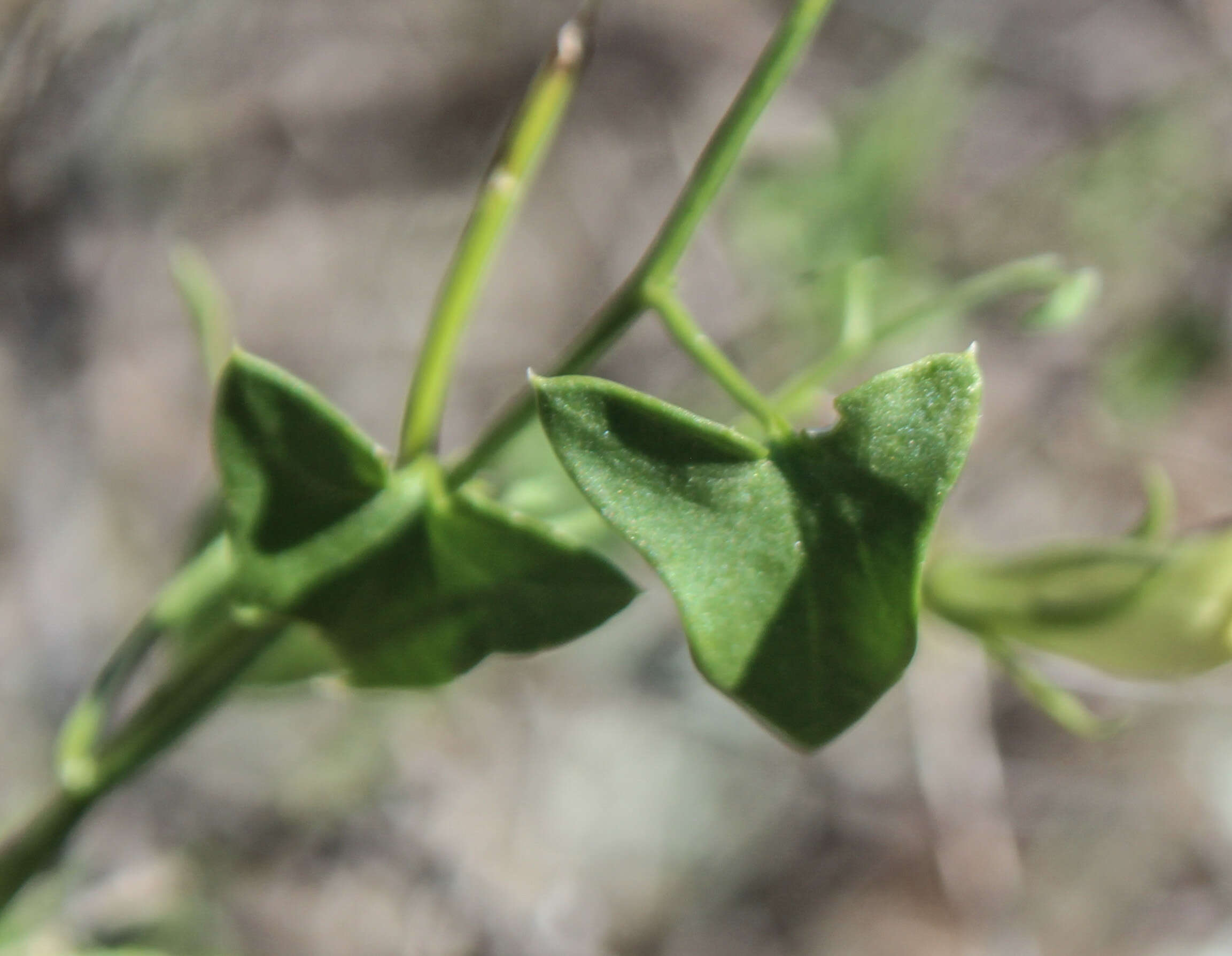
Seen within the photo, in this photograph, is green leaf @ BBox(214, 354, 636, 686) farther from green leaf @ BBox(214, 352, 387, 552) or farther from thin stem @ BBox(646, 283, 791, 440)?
thin stem @ BBox(646, 283, 791, 440)

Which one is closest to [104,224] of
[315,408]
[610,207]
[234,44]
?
[234,44]

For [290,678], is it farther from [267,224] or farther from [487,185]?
[267,224]

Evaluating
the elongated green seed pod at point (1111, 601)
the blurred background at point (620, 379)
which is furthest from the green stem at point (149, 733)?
the blurred background at point (620, 379)

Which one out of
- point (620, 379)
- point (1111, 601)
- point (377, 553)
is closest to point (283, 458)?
point (377, 553)

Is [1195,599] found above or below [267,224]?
above

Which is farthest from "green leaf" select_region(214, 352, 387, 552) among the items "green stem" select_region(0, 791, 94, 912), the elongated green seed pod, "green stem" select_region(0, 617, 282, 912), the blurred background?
the blurred background
